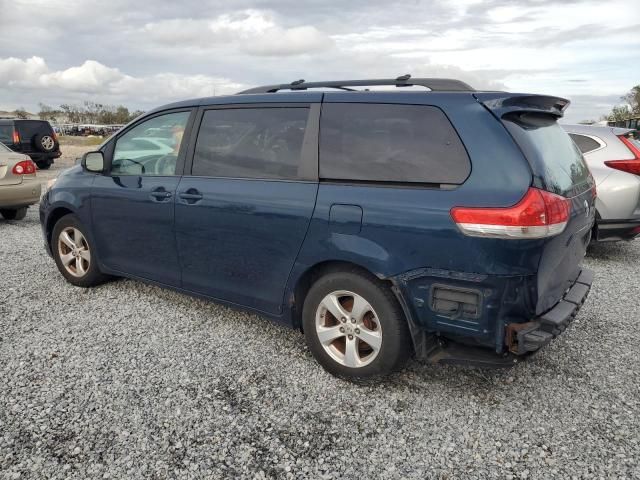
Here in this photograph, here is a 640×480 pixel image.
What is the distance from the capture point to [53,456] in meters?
2.47

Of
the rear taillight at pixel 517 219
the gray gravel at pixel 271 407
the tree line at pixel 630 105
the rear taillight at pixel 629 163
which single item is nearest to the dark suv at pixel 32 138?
the gray gravel at pixel 271 407

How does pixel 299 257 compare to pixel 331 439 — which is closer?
pixel 331 439

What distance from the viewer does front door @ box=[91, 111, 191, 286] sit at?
3902 millimetres

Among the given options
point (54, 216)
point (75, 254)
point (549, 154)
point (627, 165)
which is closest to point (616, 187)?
point (627, 165)

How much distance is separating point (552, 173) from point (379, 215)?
934mm

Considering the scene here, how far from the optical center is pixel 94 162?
4.38m

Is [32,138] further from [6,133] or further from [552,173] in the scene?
[552,173]

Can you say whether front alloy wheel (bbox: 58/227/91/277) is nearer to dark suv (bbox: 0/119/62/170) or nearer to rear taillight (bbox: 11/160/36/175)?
rear taillight (bbox: 11/160/36/175)

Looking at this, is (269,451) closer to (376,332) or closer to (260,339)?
(376,332)

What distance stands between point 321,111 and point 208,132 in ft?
3.21

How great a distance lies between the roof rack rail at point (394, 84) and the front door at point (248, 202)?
10.6 inches

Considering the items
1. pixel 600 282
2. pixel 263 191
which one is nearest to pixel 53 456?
pixel 263 191

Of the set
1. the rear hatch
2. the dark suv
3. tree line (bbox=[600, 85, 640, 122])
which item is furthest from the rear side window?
tree line (bbox=[600, 85, 640, 122])

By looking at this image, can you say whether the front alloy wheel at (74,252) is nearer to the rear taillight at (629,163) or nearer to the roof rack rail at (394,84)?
the roof rack rail at (394,84)
